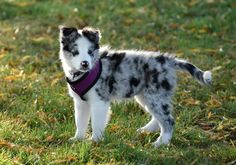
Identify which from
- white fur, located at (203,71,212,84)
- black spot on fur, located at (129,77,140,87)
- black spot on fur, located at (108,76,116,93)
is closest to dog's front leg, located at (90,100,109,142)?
black spot on fur, located at (108,76,116,93)

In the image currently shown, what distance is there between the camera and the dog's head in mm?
6238

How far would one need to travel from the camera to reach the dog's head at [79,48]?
6.24m

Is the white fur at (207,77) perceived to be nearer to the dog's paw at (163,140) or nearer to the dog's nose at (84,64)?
the dog's paw at (163,140)

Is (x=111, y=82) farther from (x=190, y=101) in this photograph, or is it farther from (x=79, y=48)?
(x=190, y=101)

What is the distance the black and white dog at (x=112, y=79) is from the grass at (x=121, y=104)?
26cm

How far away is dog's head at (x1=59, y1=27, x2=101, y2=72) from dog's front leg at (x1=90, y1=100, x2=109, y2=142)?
459 mm

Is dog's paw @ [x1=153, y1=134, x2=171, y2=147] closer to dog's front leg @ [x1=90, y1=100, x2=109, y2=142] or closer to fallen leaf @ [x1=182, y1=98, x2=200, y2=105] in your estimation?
dog's front leg @ [x1=90, y1=100, x2=109, y2=142]

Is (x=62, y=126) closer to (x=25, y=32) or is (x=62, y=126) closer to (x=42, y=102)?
(x=42, y=102)

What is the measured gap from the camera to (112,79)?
670 cm

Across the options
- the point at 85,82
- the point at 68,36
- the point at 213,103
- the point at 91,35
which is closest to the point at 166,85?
the point at 85,82

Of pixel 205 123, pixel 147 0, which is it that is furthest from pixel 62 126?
pixel 147 0

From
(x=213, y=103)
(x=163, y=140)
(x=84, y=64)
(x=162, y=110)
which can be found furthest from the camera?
(x=213, y=103)

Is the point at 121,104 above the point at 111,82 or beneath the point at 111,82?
beneath

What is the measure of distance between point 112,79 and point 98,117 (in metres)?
0.51
